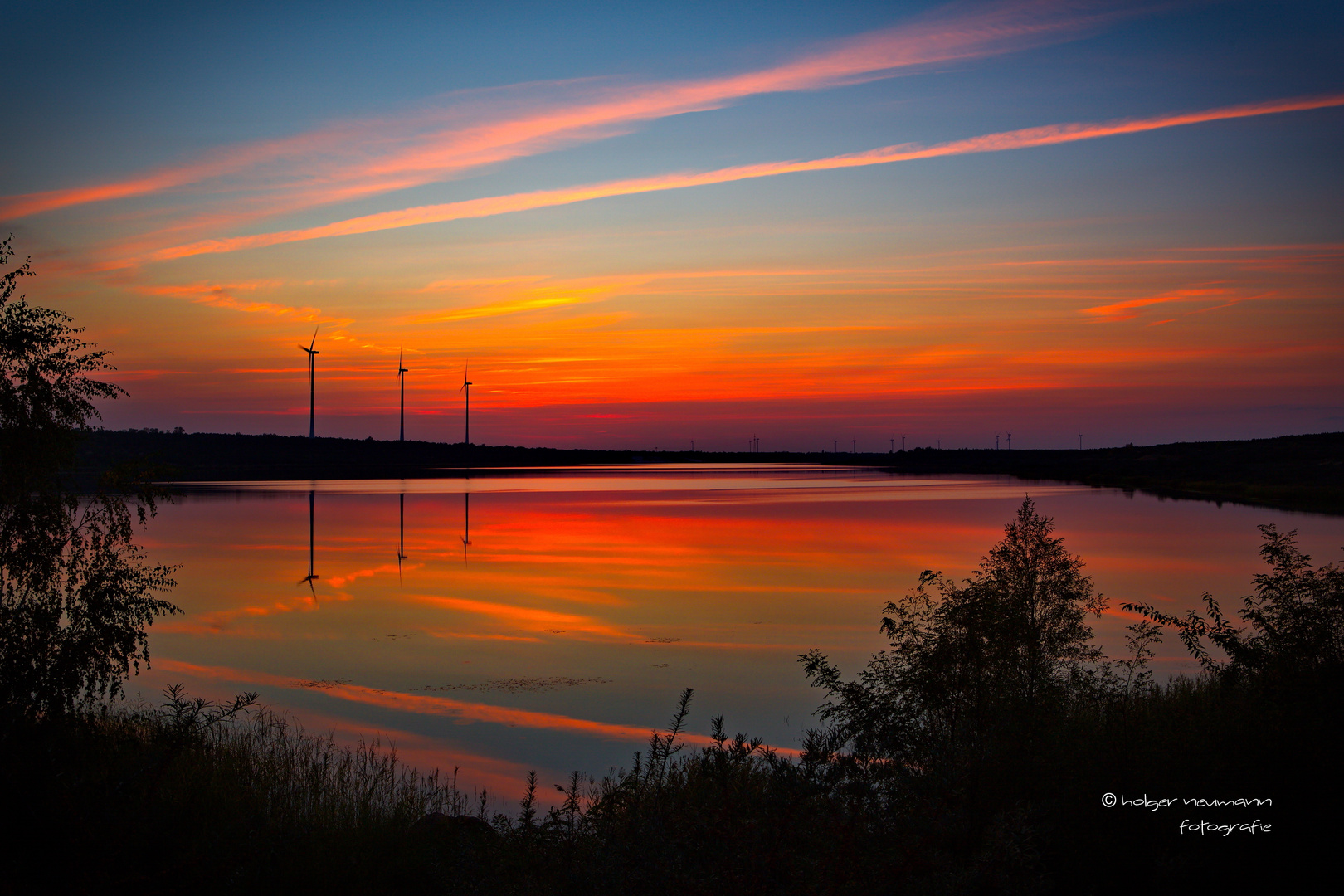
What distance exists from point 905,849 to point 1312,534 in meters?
46.2

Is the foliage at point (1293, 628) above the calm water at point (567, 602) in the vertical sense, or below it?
above

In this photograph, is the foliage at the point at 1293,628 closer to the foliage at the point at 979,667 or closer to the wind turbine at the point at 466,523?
the foliage at the point at 979,667

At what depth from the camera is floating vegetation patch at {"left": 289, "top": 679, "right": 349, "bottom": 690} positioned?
1697cm

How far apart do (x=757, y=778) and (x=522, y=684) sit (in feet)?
28.3

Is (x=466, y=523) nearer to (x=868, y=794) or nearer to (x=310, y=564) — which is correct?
(x=310, y=564)

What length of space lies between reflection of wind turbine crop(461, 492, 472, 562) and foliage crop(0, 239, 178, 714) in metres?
22.5

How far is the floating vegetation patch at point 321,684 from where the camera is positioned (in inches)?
668

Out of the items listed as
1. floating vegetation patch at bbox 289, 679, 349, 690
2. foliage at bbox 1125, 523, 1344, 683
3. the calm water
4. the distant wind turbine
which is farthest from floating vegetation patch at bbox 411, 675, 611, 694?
the distant wind turbine

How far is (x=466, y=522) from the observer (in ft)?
167

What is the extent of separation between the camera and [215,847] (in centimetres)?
768

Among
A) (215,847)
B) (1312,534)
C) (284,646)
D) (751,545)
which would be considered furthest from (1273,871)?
(1312,534)

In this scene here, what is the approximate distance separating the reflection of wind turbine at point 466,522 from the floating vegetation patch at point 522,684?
59.2ft

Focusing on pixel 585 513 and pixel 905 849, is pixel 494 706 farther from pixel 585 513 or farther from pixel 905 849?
pixel 585 513

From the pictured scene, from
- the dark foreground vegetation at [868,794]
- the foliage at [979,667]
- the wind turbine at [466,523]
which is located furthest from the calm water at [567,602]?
the foliage at [979,667]
